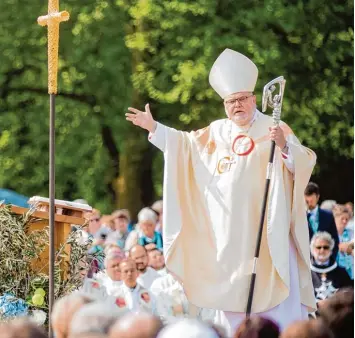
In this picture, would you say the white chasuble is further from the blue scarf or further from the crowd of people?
the blue scarf

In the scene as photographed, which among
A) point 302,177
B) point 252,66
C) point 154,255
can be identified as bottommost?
point 154,255

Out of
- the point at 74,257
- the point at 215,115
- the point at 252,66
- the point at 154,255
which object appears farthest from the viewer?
the point at 215,115

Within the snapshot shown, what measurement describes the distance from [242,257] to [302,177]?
0.62 m

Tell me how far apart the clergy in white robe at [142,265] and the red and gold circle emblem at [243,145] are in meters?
3.27


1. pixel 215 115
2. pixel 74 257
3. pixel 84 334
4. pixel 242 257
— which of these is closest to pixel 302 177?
pixel 242 257

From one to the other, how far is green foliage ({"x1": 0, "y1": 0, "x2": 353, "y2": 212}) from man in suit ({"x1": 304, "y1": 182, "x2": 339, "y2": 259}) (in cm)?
371

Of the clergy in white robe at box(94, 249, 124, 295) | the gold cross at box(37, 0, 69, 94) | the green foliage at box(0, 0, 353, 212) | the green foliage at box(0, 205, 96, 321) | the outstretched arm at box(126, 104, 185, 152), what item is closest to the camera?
the gold cross at box(37, 0, 69, 94)

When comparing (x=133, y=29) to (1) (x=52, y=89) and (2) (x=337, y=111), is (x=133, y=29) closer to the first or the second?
(2) (x=337, y=111)

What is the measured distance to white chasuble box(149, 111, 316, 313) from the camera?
9.20 meters

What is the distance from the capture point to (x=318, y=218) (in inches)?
529

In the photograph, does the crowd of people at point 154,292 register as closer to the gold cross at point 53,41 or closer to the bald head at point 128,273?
the bald head at point 128,273

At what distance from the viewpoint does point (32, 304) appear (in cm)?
877

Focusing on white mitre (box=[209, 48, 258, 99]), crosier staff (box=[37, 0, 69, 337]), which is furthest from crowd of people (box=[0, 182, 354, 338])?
white mitre (box=[209, 48, 258, 99])

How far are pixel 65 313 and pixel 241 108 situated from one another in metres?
3.46
